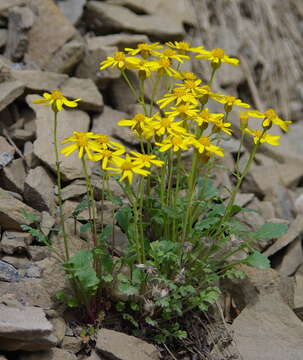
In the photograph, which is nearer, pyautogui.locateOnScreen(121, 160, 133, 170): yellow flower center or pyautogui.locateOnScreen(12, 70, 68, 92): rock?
pyautogui.locateOnScreen(121, 160, 133, 170): yellow flower center

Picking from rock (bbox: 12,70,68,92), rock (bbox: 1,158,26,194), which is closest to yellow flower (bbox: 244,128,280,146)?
rock (bbox: 1,158,26,194)

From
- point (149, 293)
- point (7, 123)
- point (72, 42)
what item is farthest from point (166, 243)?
point (72, 42)

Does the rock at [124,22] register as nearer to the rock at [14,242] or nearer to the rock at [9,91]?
the rock at [9,91]

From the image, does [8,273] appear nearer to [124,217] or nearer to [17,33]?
[124,217]

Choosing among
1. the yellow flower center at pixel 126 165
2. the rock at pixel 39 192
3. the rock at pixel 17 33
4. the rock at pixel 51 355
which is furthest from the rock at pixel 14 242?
the rock at pixel 17 33

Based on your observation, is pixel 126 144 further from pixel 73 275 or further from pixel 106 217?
pixel 73 275

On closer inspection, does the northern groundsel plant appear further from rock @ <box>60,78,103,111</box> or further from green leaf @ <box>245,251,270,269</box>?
rock @ <box>60,78,103,111</box>
